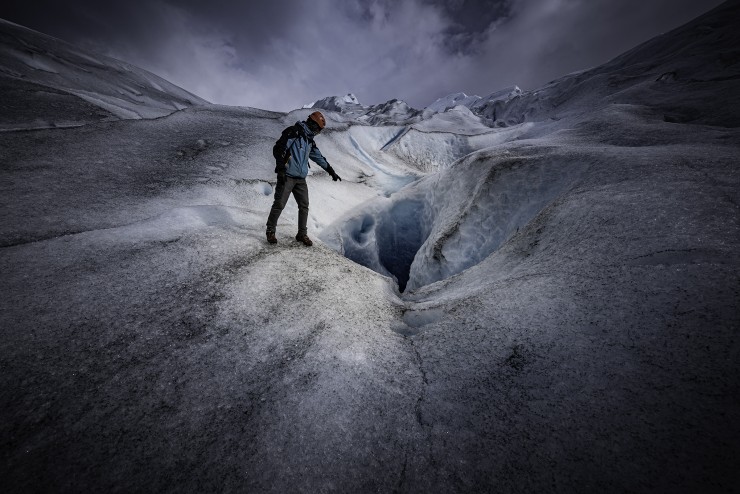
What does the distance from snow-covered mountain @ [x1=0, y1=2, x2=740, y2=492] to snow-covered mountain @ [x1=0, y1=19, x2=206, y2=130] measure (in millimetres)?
3579

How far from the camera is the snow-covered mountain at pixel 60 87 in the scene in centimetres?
782

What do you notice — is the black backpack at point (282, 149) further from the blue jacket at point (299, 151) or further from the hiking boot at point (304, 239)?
the hiking boot at point (304, 239)

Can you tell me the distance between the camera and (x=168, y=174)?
598 cm

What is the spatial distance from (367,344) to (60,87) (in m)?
18.3

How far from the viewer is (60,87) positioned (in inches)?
472

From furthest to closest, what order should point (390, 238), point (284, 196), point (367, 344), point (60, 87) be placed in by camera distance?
point (60, 87)
point (390, 238)
point (284, 196)
point (367, 344)

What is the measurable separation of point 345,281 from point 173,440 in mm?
2513

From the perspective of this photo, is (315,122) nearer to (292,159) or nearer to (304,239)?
(292,159)

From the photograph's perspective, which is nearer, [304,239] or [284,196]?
[284,196]

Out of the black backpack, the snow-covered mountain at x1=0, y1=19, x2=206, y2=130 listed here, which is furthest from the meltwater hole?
the snow-covered mountain at x1=0, y1=19, x2=206, y2=130

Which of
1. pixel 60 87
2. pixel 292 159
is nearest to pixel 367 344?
pixel 292 159

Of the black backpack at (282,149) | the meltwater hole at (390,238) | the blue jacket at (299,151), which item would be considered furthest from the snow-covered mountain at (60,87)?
the meltwater hole at (390,238)

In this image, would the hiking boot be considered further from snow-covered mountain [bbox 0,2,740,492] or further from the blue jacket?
the blue jacket

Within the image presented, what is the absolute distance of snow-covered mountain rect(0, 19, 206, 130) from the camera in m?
7.82
